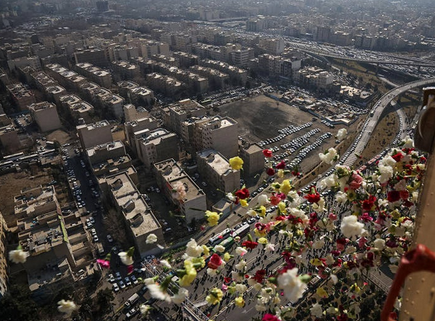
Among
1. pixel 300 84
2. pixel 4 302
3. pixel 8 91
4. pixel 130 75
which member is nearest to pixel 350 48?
pixel 300 84

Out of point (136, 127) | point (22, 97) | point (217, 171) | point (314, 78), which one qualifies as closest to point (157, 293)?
point (217, 171)

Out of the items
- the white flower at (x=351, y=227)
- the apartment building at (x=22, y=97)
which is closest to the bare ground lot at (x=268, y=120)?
the apartment building at (x=22, y=97)

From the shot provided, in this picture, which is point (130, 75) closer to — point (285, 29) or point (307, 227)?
point (307, 227)

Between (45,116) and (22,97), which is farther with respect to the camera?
(22,97)

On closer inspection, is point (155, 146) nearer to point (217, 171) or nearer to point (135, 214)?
point (217, 171)

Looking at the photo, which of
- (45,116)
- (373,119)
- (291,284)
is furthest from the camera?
(373,119)
